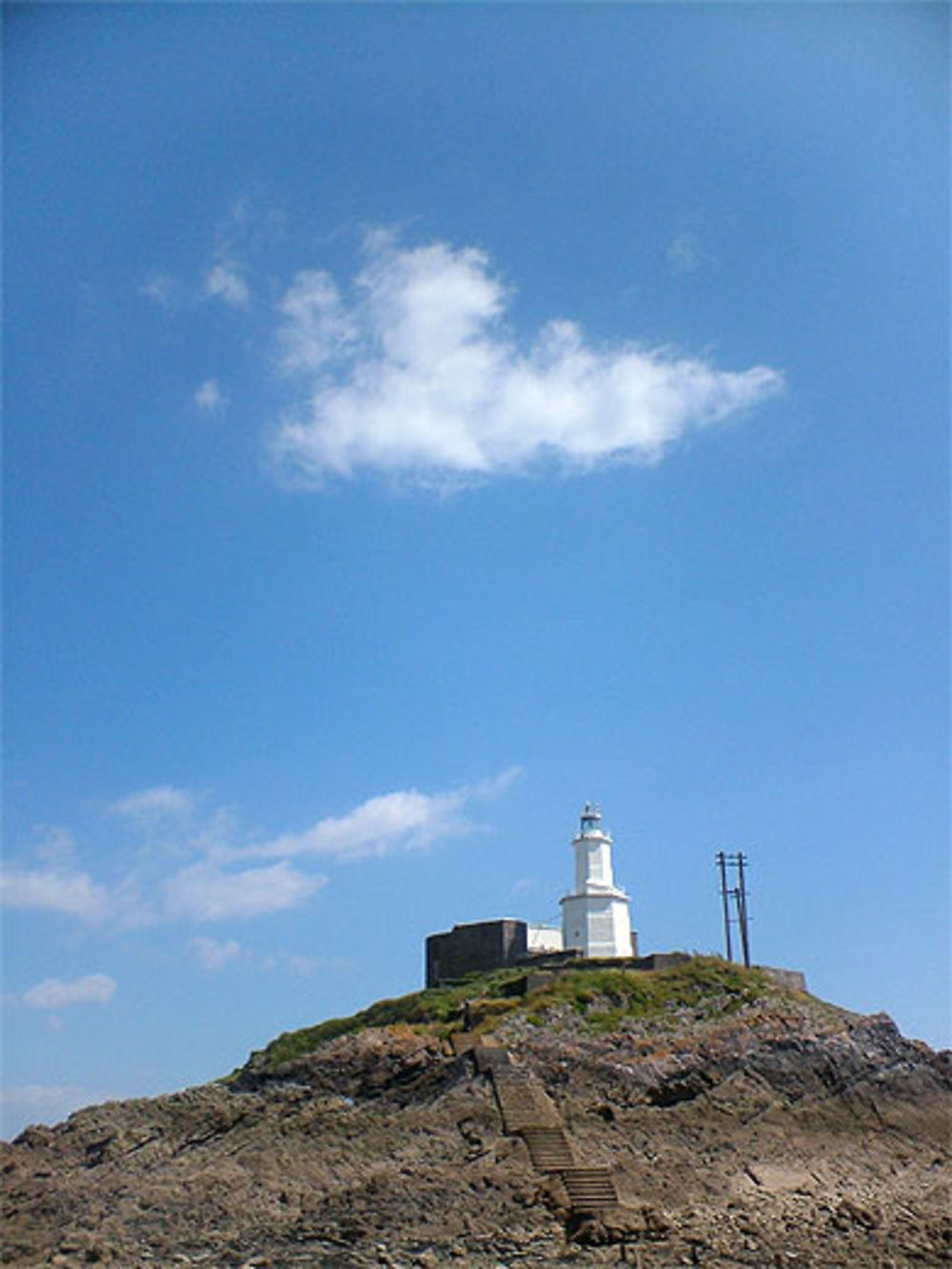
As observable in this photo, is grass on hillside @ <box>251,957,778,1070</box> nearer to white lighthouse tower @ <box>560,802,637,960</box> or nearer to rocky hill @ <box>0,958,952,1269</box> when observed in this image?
rocky hill @ <box>0,958,952,1269</box>

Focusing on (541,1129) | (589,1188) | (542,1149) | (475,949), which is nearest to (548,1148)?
(542,1149)

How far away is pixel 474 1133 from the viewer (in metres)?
25.3

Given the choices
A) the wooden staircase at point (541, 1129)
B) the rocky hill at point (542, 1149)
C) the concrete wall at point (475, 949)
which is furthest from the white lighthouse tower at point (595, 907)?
the wooden staircase at point (541, 1129)

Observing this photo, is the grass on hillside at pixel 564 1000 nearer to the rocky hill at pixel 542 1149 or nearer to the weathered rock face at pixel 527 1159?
the rocky hill at pixel 542 1149

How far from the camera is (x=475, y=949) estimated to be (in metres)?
41.6

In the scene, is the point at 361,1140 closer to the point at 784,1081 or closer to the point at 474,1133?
the point at 474,1133

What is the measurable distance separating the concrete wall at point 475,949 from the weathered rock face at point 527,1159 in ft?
29.4

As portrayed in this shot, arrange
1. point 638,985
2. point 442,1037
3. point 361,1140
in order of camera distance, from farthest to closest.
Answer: point 638,985 → point 442,1037 → point 361,1140

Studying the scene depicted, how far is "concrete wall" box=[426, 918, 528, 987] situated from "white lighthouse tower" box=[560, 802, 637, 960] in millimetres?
2134

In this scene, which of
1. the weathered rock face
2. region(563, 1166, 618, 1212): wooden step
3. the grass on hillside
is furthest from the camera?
the grass on hillside

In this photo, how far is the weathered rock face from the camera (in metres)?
22.2

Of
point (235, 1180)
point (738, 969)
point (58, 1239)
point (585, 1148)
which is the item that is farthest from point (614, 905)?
point (58, 1239)

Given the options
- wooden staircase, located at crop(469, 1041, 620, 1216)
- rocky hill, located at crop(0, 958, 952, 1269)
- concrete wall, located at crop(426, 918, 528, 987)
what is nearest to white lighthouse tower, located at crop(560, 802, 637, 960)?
concrete wall, located at crop(426, 918, 528, 987)

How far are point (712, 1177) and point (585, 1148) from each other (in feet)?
8.67
